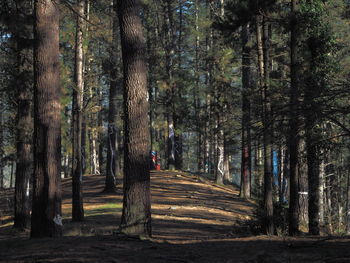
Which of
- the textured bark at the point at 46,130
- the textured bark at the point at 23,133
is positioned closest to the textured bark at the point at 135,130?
the textured bark at the point at 46,130

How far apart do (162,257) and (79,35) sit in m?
10.7

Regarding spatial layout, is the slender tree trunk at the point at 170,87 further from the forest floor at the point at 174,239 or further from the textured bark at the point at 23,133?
the textured bark at the point at 23,133

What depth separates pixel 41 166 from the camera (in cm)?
961

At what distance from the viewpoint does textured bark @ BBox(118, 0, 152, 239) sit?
8.70 m

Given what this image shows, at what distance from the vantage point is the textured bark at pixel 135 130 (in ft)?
28.6

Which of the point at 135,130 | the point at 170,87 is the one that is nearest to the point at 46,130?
the point at 135,130

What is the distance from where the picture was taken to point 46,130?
9664 mm

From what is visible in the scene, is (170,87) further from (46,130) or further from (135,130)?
(135,130)

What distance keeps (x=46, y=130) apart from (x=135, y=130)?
7.06 ft

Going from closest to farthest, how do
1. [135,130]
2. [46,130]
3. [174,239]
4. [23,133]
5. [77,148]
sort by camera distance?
[135,130] → [46,130] → [174,239] → [23,133] → [77,148]

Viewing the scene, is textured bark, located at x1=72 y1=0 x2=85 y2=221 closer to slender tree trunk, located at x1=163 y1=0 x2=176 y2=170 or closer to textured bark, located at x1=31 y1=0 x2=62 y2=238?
textured bark, located at x1=31 y1=0 x2=62 y2=238

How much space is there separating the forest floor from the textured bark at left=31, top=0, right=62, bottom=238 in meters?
0.65

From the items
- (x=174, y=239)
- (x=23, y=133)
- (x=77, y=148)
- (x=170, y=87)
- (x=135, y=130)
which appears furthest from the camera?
(x=170, y=87)

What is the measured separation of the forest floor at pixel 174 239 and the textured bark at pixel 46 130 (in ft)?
2.13
